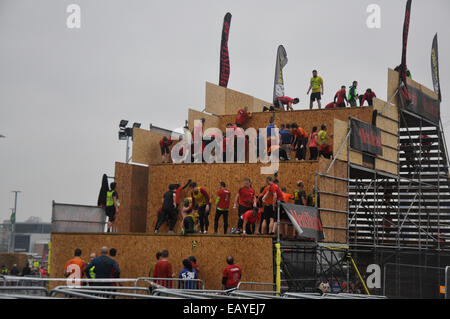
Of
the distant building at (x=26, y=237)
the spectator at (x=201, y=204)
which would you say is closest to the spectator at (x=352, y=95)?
the spectator at (x=201, y=204)

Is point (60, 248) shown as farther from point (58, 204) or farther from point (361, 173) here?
point (361, 173)

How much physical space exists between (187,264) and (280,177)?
22.3ft

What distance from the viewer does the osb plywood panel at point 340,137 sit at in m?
21.2

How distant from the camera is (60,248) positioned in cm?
2019

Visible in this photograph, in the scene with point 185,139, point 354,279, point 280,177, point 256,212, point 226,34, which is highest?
point 226,34

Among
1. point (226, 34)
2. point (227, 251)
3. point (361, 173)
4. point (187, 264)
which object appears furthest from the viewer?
point (226, 34)

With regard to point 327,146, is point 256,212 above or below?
below

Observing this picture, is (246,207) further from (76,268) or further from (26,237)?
(26,237)

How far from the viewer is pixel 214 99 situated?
28.3 meters

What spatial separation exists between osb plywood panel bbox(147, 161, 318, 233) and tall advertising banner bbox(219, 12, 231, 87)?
8.13 meters
